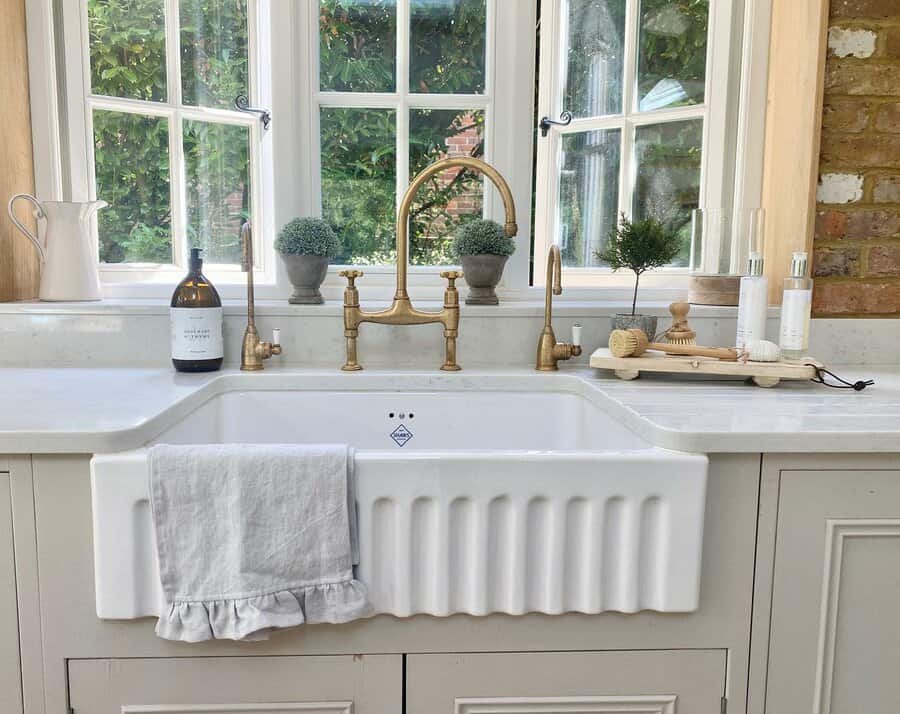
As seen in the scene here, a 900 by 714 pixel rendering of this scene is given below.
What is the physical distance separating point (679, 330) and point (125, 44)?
4.66ft

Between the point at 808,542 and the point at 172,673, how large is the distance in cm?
87

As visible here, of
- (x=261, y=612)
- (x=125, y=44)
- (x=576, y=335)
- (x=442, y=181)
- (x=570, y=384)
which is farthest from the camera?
(x=442, y=181)

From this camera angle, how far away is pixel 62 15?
5.52 feet

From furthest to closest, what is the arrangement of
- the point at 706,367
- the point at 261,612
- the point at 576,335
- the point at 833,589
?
the point at 576,335 → the point at 706,367 → the point at 833,589 → the point at 261,612

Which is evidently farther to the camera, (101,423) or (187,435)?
(187,435)

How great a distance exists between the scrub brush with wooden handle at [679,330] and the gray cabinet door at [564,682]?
2.20 feet

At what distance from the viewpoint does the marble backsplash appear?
157cm

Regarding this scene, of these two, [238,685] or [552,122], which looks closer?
[238,685]

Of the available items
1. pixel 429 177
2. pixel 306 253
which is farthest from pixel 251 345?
pixel 429 177

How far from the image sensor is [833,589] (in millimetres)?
1006

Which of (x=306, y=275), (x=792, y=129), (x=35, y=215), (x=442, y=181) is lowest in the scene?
(x=306, y=275)

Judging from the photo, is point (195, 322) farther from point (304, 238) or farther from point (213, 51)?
point (213, 51)

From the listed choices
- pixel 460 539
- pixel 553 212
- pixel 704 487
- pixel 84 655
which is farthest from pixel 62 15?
pixel 704 487

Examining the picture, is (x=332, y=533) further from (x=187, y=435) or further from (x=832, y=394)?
(x=832, y=394)
